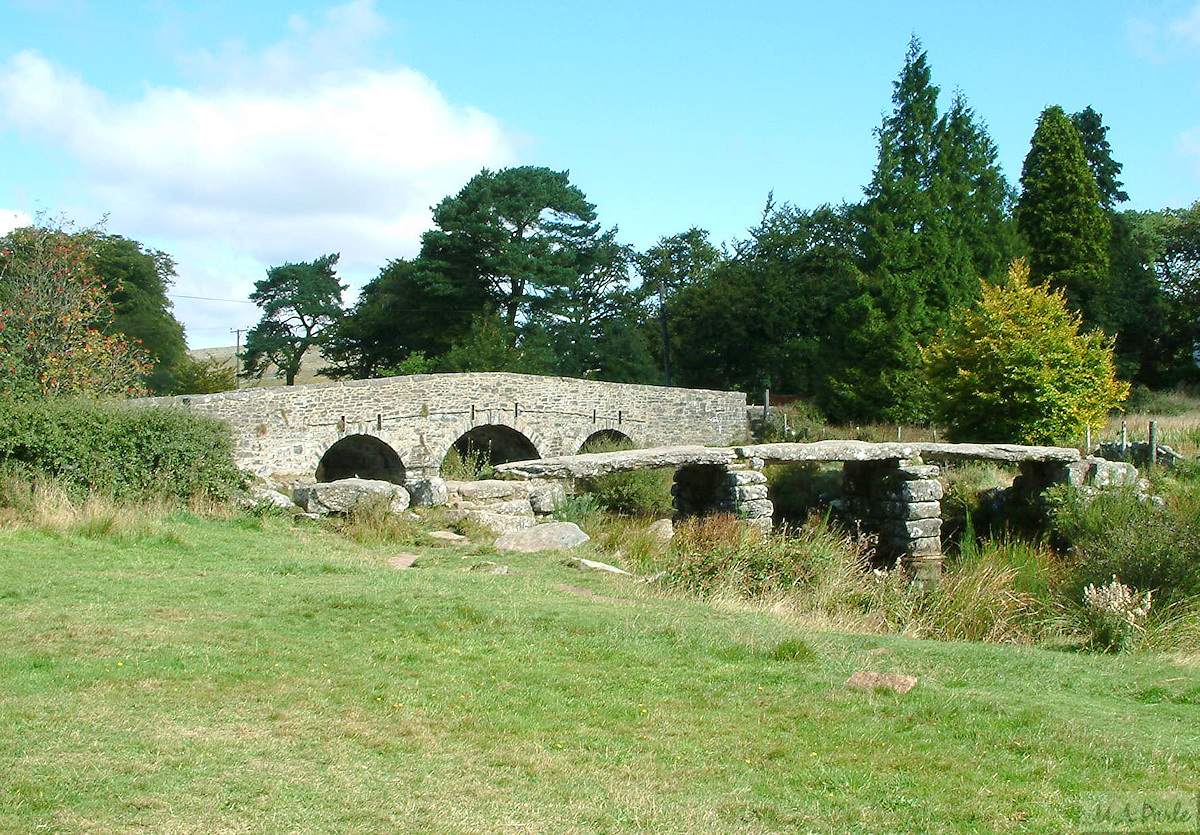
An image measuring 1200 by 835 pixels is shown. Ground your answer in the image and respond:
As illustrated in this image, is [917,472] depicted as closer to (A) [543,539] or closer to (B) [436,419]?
(A) [543,539]

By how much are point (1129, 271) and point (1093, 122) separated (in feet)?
23.9

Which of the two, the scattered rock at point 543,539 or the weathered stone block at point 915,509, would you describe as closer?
the scattered rock at point 543,539

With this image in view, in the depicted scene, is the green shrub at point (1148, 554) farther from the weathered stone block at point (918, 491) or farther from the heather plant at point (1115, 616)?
the weathered stone block at point (918, 491)

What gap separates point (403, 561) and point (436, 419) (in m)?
12.0

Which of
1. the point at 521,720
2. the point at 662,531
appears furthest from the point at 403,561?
the point at 521,720

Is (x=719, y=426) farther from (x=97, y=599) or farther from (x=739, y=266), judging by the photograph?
(x=97, y=599)

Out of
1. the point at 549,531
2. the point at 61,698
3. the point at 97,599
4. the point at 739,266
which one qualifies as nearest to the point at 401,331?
the point at 739,266

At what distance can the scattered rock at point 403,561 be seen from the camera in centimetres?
1041

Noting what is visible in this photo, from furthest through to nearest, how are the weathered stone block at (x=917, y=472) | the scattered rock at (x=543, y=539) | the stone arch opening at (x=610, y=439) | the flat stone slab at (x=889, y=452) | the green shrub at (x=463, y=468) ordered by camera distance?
the stone arch opening at (x=610, y=439) < the green shrub at (x=463, y=468) < the weathered stone block at (x=917, y=472) < the flat stone slab at (x=889, y=452) < the scattered rock at (x=543, y=539)

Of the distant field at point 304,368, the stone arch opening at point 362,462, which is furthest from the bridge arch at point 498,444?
the distant field at point 304,368

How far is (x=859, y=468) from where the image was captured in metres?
18.1

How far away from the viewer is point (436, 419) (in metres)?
22.7

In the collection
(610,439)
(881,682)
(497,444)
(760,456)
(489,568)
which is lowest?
(489,568)

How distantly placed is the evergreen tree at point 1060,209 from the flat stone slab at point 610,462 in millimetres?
22376
